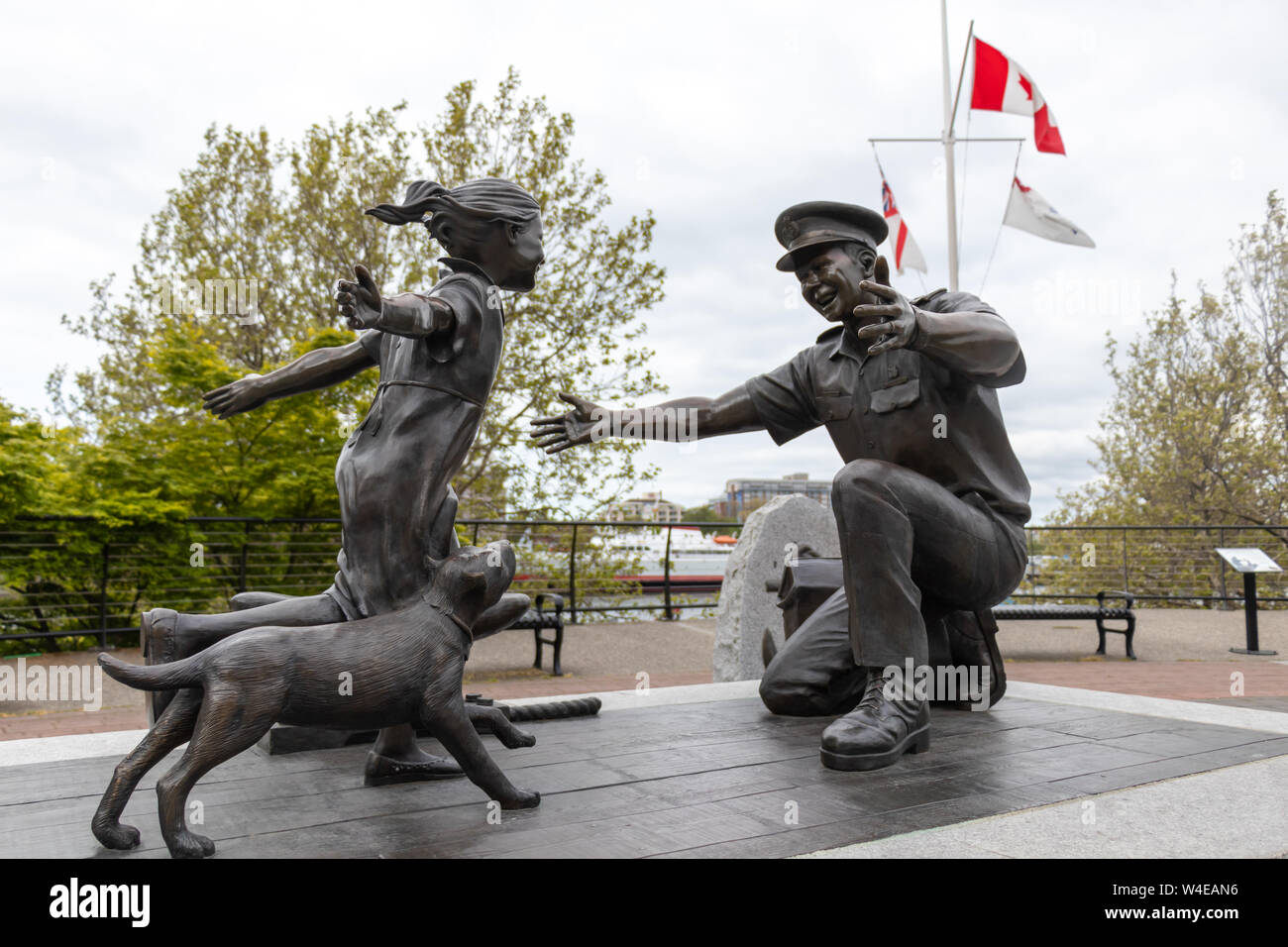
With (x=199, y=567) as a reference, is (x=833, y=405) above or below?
above

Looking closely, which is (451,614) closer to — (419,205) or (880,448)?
(419,205)

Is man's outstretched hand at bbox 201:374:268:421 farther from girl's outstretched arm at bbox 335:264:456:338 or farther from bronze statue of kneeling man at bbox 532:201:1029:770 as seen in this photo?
bronze statue of kneeling man at bbox 532:201:1029:770

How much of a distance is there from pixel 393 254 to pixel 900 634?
13.7 metres

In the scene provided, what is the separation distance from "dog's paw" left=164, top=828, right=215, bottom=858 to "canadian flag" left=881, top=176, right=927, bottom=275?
53.1ft

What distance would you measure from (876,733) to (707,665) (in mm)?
7796

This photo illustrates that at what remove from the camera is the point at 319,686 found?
2.10 m

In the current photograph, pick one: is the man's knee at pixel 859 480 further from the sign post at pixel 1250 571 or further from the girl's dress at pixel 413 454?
the sign post at pixel 1250 571

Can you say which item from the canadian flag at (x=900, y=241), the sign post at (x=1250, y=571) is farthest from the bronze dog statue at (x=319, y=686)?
the canadian flag at (x=900, y=241)

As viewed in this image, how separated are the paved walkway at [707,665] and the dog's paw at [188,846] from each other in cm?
445

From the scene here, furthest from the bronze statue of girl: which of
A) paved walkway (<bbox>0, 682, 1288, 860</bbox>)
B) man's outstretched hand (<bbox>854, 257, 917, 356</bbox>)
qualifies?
man's outstretched hand (<bbox>854, 257, 917, 356</bbox>)

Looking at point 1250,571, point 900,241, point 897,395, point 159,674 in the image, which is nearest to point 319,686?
point 159,674

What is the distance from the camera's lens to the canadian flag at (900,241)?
16250 mm

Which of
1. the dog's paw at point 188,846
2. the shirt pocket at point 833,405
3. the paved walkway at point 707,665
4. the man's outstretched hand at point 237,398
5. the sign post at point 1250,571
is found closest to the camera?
the dog's paw at point 188,846
